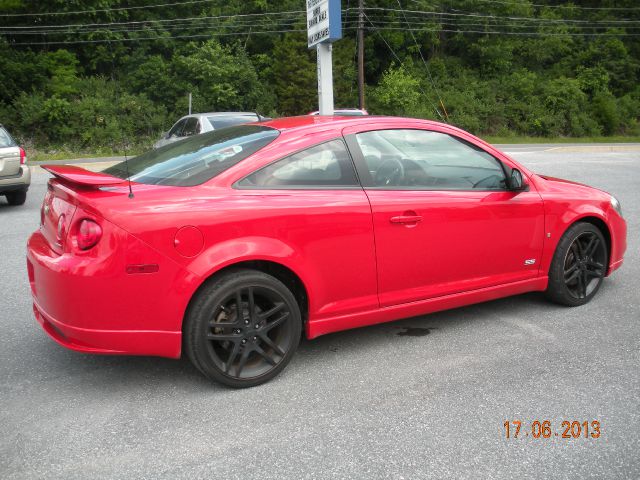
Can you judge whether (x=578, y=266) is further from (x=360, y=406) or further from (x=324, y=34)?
(x=324, y=34)

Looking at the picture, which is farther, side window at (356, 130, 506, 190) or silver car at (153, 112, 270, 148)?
silver car at (153, 112, 270, 148)

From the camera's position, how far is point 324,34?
9.98 meters

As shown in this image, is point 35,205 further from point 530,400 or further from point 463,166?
point 530,400

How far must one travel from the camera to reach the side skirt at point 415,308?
358cm

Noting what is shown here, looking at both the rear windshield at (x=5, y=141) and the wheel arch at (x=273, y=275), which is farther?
the rear windshield at (x=5, y=141)

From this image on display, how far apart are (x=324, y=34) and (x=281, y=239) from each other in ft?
24.6

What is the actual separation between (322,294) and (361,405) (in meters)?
0.70

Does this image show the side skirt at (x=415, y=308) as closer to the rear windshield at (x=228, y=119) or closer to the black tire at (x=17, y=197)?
the black tire at (x=17, y=197)

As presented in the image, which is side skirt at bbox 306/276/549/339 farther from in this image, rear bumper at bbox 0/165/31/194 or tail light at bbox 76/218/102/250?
rear bumper at bbox 0/165/31/194

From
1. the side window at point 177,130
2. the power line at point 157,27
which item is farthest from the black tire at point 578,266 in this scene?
the power line at point 157,27

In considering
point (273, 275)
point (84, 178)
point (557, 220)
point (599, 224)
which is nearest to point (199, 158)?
point (84, 178)

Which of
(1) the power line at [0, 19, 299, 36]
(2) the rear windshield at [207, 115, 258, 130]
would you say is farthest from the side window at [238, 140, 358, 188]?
(1) the power line at [0, 19, 299, 36]

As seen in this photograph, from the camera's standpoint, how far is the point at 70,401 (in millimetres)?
3188

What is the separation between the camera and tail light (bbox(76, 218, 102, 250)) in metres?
3.02
